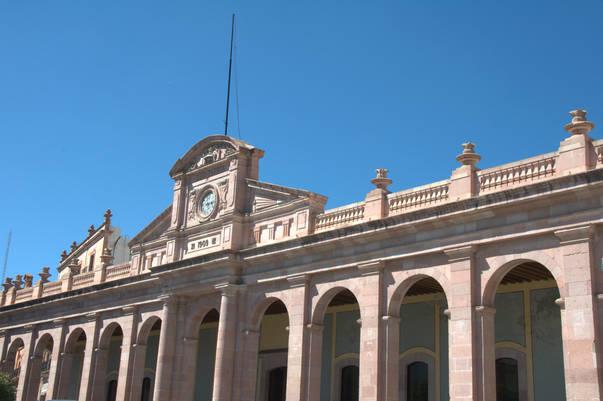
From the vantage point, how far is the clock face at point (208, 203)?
986 inches

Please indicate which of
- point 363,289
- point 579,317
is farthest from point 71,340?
point 579,317

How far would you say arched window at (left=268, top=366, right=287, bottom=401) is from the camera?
2591 cm

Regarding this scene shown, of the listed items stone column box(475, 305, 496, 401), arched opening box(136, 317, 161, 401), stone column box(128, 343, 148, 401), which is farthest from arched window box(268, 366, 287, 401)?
stone column box(475, 305, 496, 401)

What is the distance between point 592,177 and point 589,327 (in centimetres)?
294

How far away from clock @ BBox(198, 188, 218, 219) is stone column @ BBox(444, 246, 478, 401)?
10.1m

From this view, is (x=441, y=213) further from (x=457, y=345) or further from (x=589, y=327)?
(x=589, y=327)

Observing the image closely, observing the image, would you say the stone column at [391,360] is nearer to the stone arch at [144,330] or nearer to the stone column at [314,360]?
the stone column at [314,360]

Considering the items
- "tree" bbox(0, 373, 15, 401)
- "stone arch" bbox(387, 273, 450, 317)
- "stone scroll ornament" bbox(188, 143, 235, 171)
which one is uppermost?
"stone scroll ornament" bbox(188, 143, 235, 171)

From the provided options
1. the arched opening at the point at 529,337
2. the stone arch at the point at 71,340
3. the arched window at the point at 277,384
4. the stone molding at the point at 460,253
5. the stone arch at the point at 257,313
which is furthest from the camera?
the stone arch at the point at 71,340

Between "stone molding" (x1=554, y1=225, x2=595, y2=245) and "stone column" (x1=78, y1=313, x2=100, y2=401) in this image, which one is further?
"stone column" (x1=78, y1=313, x2=100, y2=401)

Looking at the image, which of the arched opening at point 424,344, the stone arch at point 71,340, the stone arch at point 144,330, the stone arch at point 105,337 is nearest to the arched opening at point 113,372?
the stone arch at point 71,340

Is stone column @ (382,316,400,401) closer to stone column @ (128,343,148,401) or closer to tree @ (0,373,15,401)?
stone column @ (128,343,148,401)

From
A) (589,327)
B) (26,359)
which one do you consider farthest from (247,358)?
(26,359)

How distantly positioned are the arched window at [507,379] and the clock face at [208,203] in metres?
10.6
